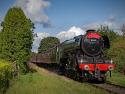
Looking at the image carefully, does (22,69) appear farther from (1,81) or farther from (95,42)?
(1,81)

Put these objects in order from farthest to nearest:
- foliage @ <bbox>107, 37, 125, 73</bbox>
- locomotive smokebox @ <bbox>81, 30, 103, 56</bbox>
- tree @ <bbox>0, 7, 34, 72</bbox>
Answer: foliage @ <bbox>107, 37, 125, 73</bbox> < tree @ <bbox>0, 7, 34, 72</bbox> < locomotive smokebox @ <bbox>81, 30, 103, 56</bbox>

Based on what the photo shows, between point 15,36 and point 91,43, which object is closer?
point 91,43

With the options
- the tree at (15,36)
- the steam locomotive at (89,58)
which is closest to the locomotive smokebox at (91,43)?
the steam locomotive at (89,58)

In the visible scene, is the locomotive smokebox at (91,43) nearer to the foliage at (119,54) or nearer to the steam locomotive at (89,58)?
the steam locomotive at (89,58)

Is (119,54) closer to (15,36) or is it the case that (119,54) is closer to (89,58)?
(89,58)

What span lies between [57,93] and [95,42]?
30.2ft

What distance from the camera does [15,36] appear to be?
26.6 m

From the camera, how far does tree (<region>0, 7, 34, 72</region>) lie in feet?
86.6

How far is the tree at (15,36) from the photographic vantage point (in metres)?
26.4

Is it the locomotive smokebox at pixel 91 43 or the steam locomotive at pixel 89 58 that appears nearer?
the steam locomotive at pixel 89 58

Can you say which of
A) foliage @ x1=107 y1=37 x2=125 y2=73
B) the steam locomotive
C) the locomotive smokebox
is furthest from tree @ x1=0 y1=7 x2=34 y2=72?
foliage @ x1=107 y1=37 x2=125 y2=73

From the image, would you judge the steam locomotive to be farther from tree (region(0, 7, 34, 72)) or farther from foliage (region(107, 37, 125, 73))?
foliage (region(107, 37, 125, 73))

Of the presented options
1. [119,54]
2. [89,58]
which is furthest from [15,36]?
[119,54]

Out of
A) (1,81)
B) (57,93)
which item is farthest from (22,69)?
(57,93)
